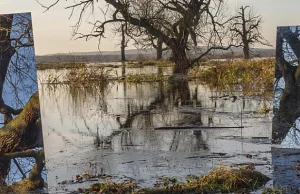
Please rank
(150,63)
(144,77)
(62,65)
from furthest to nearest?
(144,77) < (150,63) < (62,65)

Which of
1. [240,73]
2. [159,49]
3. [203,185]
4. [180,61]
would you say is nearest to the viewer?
[203,185]

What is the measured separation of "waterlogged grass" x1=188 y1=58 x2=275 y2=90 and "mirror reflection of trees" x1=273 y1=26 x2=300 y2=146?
262 inches

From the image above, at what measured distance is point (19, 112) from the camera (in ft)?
15.3

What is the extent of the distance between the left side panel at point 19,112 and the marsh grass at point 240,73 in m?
8.35

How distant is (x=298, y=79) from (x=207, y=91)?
6.77 metres

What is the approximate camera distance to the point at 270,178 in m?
4.93

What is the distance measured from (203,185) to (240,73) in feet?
28.6

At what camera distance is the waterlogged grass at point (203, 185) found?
460cm

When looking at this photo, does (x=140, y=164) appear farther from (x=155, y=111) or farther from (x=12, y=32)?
(x=155, y=111)

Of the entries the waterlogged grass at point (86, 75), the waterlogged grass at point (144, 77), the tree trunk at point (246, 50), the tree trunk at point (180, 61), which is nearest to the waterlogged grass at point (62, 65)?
the waterlogged grass at point (86, 75)

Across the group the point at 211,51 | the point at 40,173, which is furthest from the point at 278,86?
the point at 211,51

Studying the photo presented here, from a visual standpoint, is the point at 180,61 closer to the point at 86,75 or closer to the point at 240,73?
the point at 240,73

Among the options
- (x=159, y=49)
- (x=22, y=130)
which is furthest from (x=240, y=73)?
(x=22, y=130)

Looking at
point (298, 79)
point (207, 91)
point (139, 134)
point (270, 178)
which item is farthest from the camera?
point (207, 91)
